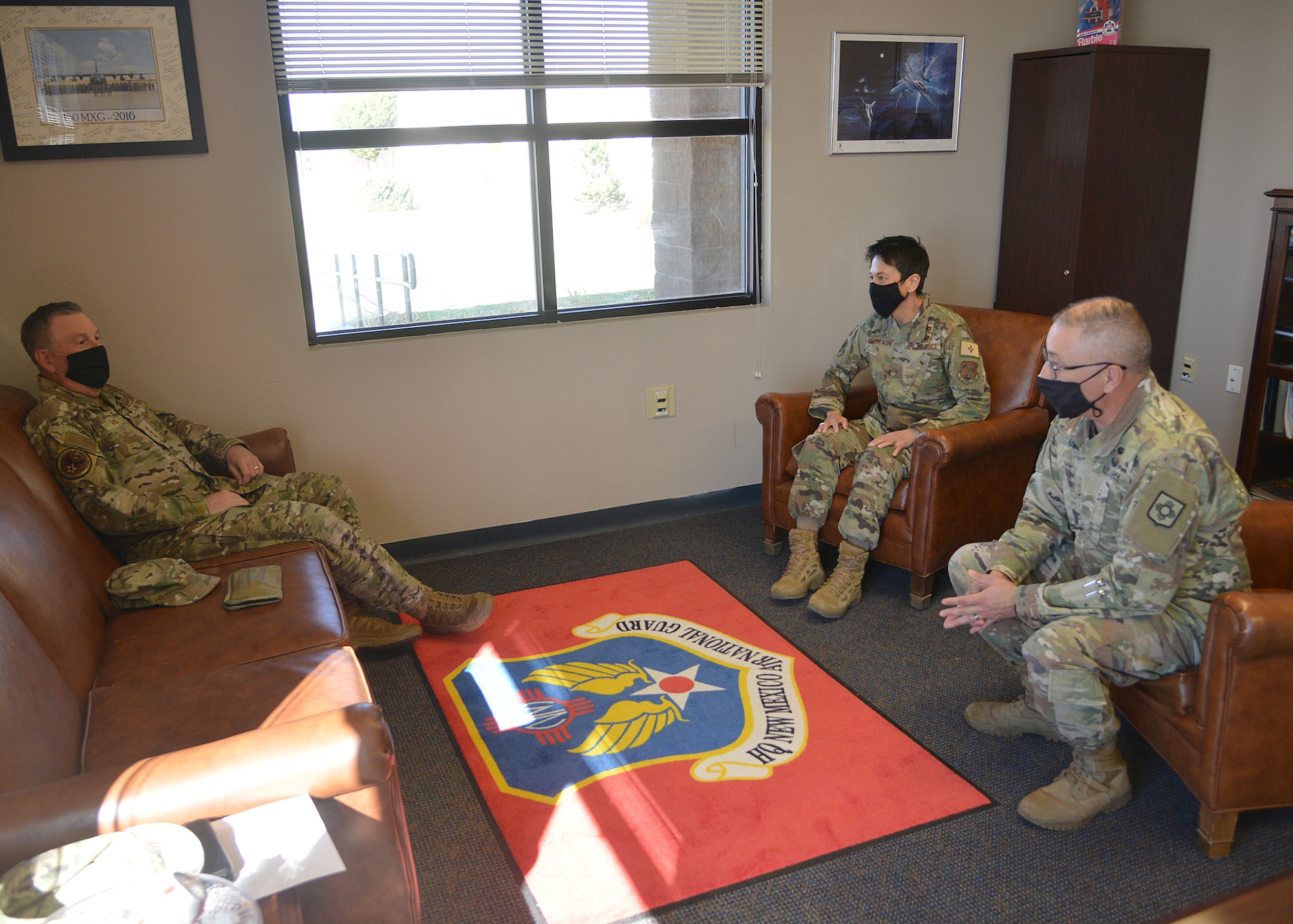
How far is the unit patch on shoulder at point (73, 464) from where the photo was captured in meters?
2.44

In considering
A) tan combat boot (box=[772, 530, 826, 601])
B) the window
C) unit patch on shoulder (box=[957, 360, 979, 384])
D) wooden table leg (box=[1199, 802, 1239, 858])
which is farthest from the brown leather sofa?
unit patch on shoulder (box=[957, 360, 979, 384])

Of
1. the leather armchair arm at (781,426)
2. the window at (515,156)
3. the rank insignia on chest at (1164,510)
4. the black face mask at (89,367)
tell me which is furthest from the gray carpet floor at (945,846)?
the window at (515,156)

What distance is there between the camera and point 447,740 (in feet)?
8.02

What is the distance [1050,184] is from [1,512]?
387cm

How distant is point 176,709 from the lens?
187 centimetres

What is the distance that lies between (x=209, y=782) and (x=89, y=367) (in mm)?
1727

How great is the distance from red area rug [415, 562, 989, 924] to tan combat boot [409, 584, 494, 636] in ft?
0.14

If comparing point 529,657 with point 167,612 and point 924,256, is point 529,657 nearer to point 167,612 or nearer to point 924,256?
point 167,612

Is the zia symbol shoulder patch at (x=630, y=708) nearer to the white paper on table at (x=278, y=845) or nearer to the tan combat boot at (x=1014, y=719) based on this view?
the tan combat boot at (x=1014, y=719)

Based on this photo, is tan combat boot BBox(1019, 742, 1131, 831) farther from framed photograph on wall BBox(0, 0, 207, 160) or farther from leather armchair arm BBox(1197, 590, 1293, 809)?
framed photograph on wall BBox(0, 0, 207, 160)

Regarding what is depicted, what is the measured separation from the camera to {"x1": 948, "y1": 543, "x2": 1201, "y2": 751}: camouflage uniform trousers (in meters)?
1.96

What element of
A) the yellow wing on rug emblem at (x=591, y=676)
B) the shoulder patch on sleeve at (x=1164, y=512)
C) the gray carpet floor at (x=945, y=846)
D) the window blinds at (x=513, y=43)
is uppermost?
the window blinds at (x=513, y=43)

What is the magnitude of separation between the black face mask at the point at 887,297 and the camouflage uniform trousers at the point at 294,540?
6.16 feet

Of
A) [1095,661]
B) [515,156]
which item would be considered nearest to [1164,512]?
[1095,661]
